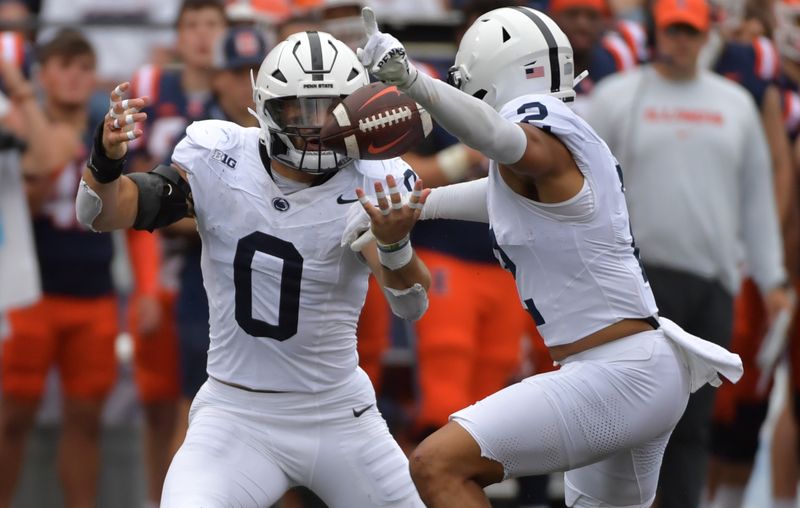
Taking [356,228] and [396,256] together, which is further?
[356,228]

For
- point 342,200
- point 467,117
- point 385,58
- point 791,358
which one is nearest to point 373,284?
point 791,358

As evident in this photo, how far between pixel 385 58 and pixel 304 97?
709 millimetres

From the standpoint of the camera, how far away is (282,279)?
5.02 metres

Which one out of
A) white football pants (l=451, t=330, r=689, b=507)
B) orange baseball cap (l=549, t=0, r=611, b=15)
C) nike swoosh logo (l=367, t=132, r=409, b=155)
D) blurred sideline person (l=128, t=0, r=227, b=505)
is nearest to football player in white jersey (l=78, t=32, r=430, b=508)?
nike swoosh logo (l=367, t=132, r=409, b=155)

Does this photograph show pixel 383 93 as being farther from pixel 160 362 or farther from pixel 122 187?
pixel 160 362

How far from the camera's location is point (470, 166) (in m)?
7.03

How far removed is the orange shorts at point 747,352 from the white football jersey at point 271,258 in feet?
10.3

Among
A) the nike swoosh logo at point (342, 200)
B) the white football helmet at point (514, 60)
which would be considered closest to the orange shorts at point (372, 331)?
the nike swoosh logo at point (342, 200)

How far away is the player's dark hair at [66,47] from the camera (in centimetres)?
741

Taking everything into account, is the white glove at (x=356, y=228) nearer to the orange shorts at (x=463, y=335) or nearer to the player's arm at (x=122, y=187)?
the player's arm at (x=122, y=187)

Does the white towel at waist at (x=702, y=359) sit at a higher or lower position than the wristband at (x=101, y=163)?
lower

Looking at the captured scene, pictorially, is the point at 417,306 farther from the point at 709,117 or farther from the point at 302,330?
the point at 709,117

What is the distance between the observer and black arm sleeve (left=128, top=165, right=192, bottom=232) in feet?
16.3

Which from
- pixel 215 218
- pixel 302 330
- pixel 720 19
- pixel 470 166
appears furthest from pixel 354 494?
pixel 720 19
